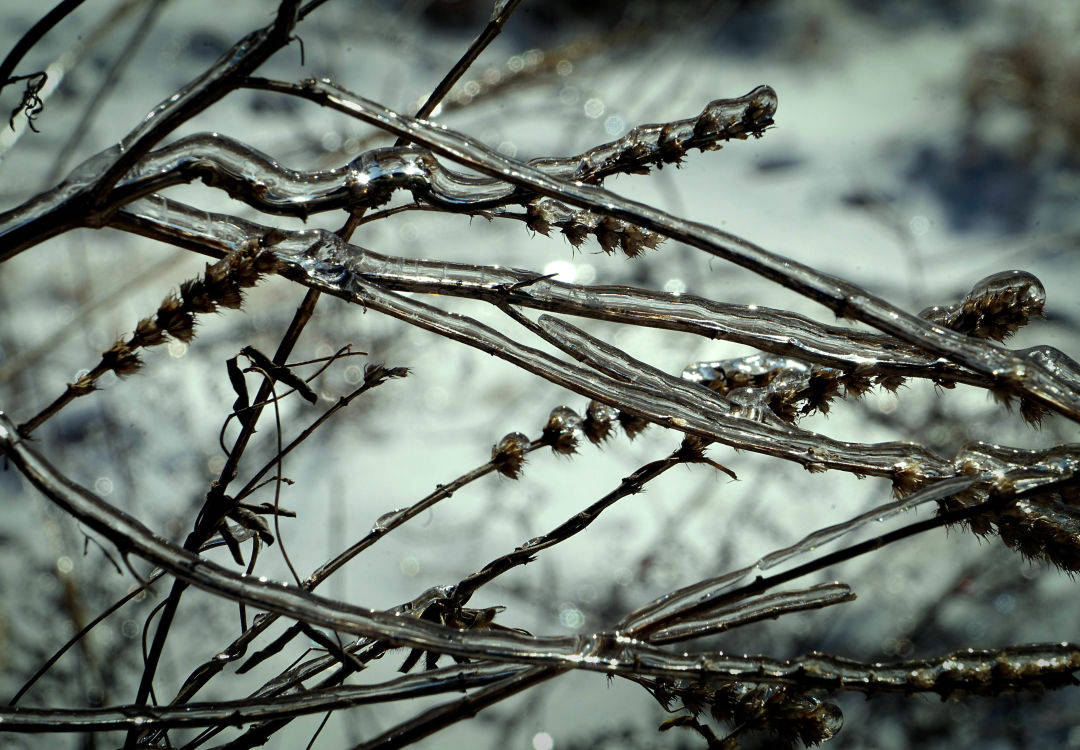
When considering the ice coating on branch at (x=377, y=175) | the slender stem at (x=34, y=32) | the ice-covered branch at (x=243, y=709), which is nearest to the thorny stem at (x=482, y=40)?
the ice coating on branch at (x=377, y=175)

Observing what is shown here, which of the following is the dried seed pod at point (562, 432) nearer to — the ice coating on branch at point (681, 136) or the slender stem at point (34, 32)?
the ice coating on branch at point (681, 136)

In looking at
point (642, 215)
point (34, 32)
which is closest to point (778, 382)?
point (642, 215)

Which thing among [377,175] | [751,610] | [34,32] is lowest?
[751,610]

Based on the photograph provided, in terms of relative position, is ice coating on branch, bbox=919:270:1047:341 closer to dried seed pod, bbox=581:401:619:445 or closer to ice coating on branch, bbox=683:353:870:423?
ice coating on branch, bbox=683:353:870:423

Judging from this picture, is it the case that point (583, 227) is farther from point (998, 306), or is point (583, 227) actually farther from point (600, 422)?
point (998, 306)

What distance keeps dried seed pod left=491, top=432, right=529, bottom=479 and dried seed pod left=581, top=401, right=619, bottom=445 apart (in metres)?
0.04

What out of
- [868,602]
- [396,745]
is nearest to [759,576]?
[396,745]

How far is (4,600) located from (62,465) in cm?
23

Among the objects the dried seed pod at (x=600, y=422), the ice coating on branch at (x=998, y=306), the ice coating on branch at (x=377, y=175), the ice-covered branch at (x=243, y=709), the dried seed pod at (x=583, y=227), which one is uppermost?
the ice coating on branch at (x=377, y=175)

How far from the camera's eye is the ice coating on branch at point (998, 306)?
0.52 m

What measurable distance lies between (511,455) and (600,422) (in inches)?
2.4

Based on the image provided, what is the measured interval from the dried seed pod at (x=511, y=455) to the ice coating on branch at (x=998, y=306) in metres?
0.27

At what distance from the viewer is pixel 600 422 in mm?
568

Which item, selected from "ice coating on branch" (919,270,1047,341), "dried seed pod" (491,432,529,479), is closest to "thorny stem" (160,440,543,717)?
"dried seed pod" (491,432,529,479)
